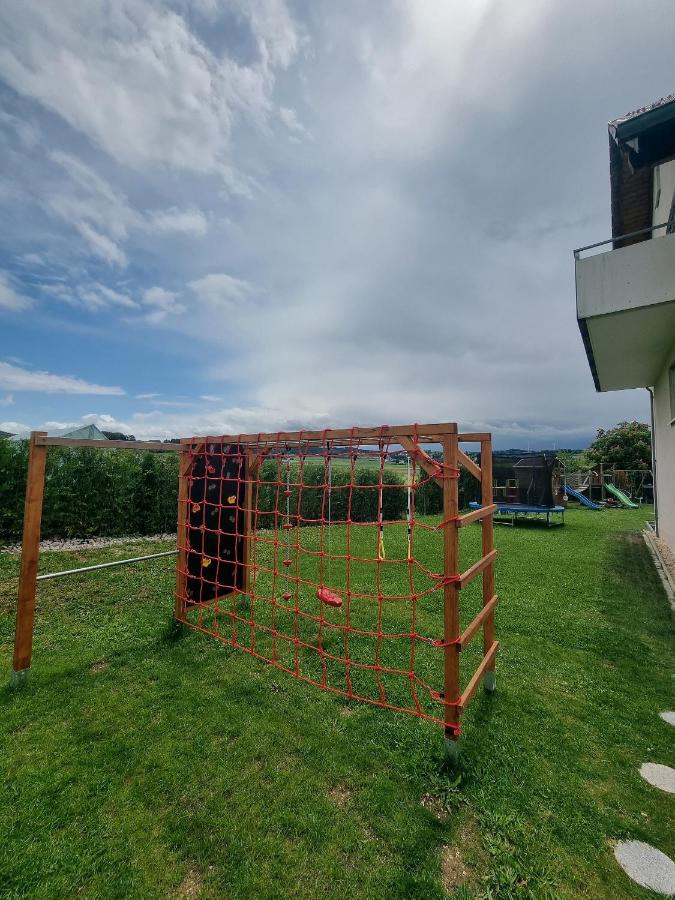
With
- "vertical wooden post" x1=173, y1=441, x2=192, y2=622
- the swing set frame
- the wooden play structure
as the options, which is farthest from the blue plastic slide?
"vertical wooden post" x1=173, y1=441, x2=192, y2=622

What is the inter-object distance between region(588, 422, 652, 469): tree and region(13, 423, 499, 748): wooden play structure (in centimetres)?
1758

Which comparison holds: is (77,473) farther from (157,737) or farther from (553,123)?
(553,123)

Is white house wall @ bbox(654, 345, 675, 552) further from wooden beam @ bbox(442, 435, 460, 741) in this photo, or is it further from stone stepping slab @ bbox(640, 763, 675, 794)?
wooden beam @ bbox(442, 435, 460, 741)

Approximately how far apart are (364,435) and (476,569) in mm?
1041

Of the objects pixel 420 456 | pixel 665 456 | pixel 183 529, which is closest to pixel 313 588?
pixel 183 529

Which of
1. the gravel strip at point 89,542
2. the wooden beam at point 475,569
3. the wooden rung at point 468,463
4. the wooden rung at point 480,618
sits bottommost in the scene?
the gravel strip at point 89,542

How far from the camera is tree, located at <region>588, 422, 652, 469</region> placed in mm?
17297

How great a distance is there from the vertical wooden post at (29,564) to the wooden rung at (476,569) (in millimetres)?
2799

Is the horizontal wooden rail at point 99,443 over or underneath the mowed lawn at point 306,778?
over

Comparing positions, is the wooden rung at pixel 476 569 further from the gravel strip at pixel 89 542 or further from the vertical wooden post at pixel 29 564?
the gravel strip at pixel 89 542

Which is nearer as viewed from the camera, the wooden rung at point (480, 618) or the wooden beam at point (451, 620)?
the wooden beam at point (451, 620)

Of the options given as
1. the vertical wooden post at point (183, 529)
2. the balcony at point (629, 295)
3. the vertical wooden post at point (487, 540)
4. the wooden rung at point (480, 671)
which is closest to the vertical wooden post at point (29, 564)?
the vertical wooden post at point (183, 529)

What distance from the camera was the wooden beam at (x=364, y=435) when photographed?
6.65 feet

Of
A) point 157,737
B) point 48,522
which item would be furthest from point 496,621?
point 48,522
